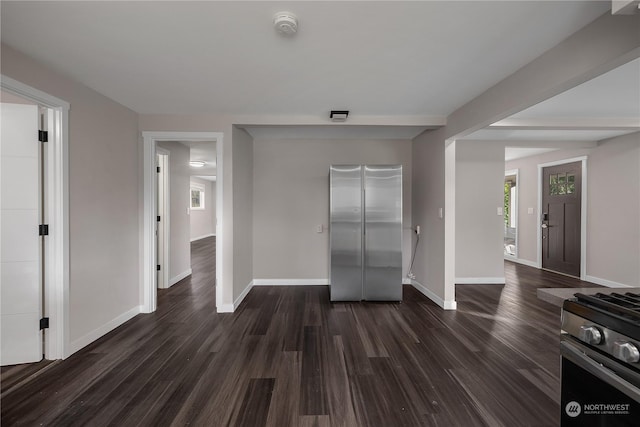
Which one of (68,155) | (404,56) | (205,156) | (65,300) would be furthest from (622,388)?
(205,156)

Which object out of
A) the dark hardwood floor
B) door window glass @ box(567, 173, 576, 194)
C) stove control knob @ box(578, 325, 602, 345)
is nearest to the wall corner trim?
the dark hardwood floor

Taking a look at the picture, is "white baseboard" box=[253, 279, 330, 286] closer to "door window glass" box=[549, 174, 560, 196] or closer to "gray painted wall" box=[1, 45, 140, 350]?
"gray painted wall" box=[1, 45, 140, 350]

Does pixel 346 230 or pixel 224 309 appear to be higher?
pixel 346 230

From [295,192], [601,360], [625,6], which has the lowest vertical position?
[601,360]

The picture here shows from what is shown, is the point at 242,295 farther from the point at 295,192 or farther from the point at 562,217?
the point at 562,217

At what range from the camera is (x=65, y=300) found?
2.20 m

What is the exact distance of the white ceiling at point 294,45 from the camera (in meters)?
1.45

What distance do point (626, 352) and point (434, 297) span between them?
9.52 ft

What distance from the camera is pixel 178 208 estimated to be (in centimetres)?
448

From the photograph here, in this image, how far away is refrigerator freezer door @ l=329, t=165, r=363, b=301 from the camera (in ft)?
11.7

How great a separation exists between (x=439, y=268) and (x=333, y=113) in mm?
2437

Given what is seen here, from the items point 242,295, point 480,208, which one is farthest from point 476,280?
point 242,295

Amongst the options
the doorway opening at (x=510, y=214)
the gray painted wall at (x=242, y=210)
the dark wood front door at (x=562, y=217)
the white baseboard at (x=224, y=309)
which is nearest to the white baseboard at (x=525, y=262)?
the dark wood front door at (x=562, y=217)

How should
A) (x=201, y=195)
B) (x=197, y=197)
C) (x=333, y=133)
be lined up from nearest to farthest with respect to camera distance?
1. (x=333, y=133)
2. (x=197, y=197)
3. (x=201, y=195)
